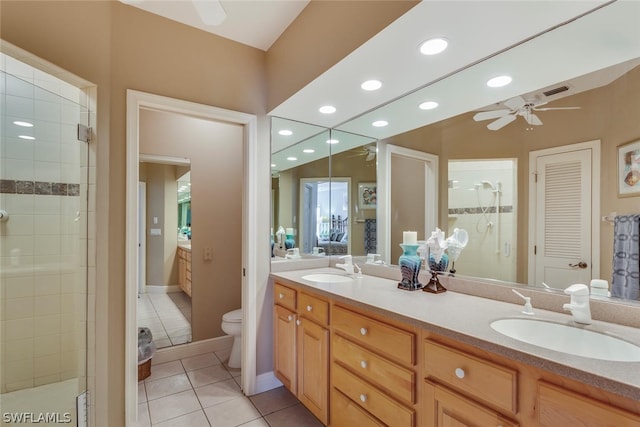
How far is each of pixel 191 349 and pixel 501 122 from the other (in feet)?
10.7

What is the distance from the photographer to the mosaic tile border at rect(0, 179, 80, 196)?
1.89 meters

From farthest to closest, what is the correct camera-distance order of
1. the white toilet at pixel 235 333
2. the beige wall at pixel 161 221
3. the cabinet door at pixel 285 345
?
1. the beige wall at pixel 161 221
2. the white toilet at pixel 235 333
3. the cabinet door at pixel 285 345

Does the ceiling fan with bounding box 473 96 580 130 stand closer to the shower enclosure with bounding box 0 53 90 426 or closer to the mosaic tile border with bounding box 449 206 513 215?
the mosaic tile border with bounding box 449 206 513 215

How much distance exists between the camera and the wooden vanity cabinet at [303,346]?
1802mm

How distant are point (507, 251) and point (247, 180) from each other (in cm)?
183

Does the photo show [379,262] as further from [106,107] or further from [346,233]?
[106,107]

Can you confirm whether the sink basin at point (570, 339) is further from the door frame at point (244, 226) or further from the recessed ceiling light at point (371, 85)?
the door frame at point (244, 226)

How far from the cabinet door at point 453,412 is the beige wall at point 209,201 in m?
2.43

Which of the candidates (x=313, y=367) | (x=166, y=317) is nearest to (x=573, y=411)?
(x=313, y=367)

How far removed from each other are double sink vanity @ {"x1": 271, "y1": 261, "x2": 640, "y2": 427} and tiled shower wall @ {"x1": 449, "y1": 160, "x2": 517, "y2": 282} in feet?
0.40

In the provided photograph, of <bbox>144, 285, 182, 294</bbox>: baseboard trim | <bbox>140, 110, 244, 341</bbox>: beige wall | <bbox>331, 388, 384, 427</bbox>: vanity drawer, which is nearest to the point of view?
<bbox>331, 388, 384, 427</bbox>: vanity drawer

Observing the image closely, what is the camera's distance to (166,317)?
12.5 ft

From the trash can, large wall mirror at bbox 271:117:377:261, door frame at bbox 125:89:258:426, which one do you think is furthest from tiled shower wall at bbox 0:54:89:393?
large wall mirror at bbox 271:117:377:261

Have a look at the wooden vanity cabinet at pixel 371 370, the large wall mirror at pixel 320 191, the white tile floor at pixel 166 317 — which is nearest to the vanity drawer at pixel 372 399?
the wooden vanity cabinet at pixel 371 370
